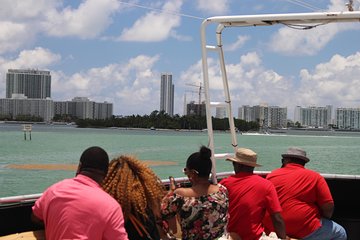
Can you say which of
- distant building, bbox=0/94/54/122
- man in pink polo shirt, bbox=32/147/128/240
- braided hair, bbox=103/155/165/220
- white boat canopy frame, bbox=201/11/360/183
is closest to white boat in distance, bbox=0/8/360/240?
white boat canopy frame, bbox=201/11/360/183

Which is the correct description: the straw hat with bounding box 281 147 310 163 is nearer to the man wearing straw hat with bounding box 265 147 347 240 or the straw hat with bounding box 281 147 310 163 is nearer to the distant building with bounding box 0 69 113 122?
the man wearing straw hat with bounding box 265 147 347 240

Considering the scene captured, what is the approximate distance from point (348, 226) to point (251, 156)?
2261mm

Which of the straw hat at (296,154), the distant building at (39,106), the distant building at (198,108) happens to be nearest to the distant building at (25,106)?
the distant building at (39,106)

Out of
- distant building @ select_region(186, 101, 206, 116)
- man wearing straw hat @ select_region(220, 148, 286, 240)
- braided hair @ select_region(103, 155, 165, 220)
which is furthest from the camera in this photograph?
distant building @ select_region(186, 101, 206, 116)

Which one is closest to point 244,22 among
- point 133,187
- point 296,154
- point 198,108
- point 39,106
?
point 296,154

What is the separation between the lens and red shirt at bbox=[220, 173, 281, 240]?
3.85 metres

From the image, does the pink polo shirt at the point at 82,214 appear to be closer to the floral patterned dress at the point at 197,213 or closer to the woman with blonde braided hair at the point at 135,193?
the woman with blonde braided hair at the point at 135,193

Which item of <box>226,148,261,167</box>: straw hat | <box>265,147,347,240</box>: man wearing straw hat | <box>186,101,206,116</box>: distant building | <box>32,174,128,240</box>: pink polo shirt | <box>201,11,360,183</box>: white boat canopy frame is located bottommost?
<box>265,147,347,240</box>: man wearing straw hat

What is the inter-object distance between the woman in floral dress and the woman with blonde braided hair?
160 millimetres

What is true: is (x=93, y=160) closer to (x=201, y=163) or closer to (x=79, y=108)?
(x=201, y=163)

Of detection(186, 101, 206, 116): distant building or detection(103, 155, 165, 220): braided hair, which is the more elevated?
detection(186, 101, 206, 116): distant building

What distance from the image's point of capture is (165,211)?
3281mm

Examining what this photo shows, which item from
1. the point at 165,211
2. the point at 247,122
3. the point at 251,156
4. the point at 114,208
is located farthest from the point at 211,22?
the point at 247,122

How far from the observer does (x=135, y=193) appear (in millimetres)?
2996
